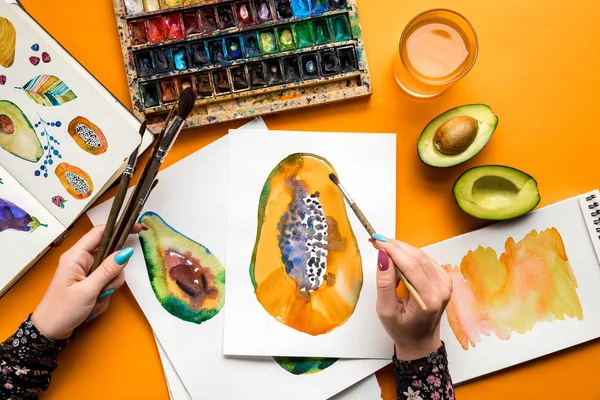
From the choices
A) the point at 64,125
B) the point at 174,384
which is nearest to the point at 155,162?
the point at 64,125

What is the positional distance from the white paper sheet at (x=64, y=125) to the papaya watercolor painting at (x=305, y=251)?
0.29 metres

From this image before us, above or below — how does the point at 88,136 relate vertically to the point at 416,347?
above

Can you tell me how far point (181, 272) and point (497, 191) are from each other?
2.09 feet

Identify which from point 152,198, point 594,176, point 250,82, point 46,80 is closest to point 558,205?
point 594,176

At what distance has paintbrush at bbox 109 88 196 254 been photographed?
87cm

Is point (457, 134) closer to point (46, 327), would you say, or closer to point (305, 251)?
point (305, 251)

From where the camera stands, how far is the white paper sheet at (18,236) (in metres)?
0.95

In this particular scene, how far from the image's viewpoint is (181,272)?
99 cm

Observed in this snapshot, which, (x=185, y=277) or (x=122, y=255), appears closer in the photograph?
(x=122, y=255)

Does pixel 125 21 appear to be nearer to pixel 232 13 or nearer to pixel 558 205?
pixel 232 13

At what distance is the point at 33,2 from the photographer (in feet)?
3.30

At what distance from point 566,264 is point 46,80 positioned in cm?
105

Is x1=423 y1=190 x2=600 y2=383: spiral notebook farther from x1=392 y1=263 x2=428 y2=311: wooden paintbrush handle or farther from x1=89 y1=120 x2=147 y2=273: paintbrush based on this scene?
x1=89 y1=120 x2=147 y2=273: paintbrush

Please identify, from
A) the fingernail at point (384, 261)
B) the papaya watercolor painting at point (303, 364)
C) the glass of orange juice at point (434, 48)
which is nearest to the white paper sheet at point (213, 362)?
the papaya watercolor painting at point (303, 364)
